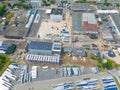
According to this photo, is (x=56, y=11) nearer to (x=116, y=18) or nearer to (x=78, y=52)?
(x=116, y=18)

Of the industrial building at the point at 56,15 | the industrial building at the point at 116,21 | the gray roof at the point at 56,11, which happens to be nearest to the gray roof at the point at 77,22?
the industrial building at the point at 56,15

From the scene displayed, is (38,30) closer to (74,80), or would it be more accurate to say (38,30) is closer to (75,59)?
(75,59)

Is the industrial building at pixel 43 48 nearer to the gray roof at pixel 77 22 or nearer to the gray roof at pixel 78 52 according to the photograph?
the gray roof at pixel 78 52

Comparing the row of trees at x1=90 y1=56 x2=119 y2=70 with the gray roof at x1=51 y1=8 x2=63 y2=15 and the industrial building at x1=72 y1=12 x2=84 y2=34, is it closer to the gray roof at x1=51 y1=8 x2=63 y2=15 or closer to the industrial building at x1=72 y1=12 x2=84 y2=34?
the industrial building at x1=72 y1=12 x2=84 y2=34

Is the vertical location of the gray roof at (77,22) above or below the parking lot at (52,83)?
above

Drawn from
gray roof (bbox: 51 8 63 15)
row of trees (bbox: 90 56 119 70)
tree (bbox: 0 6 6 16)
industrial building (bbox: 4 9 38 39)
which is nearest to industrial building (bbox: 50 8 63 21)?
gray roof (bbox: 51 8 63 15)

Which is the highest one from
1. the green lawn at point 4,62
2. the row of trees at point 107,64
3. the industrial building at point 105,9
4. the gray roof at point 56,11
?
the gray roof at point 56,11
